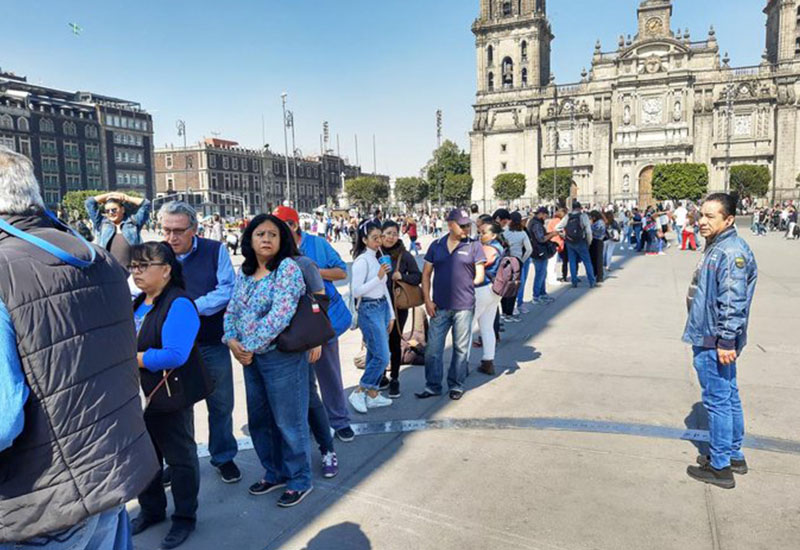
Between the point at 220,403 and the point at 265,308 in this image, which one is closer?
the point at 265,308

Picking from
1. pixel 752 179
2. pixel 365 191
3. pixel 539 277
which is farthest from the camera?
pixel 365 191

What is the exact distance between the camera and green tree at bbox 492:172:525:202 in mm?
62688

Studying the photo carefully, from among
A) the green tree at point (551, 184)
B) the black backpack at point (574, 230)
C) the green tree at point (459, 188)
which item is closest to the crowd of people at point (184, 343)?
the black backpack at point (574, 230)

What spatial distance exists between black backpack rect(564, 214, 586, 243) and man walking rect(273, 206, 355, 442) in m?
7.57

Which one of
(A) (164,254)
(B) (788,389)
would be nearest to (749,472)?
(B) (788,389)

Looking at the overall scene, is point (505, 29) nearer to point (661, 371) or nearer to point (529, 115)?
point (529, 115)

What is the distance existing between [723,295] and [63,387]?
342 centimetres

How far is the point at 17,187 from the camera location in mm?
1726

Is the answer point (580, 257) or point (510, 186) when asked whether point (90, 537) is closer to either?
point (580, 257)

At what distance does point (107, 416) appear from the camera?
1771mm

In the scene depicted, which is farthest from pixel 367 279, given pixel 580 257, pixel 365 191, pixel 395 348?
pixel 365 191

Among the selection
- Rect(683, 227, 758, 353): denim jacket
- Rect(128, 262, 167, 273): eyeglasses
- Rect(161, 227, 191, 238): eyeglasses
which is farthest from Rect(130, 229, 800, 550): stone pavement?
Rect(161, 227, 191, 238): eyeglasses

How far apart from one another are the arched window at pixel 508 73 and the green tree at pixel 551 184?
11.5 metres

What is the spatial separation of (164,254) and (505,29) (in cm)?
6694
